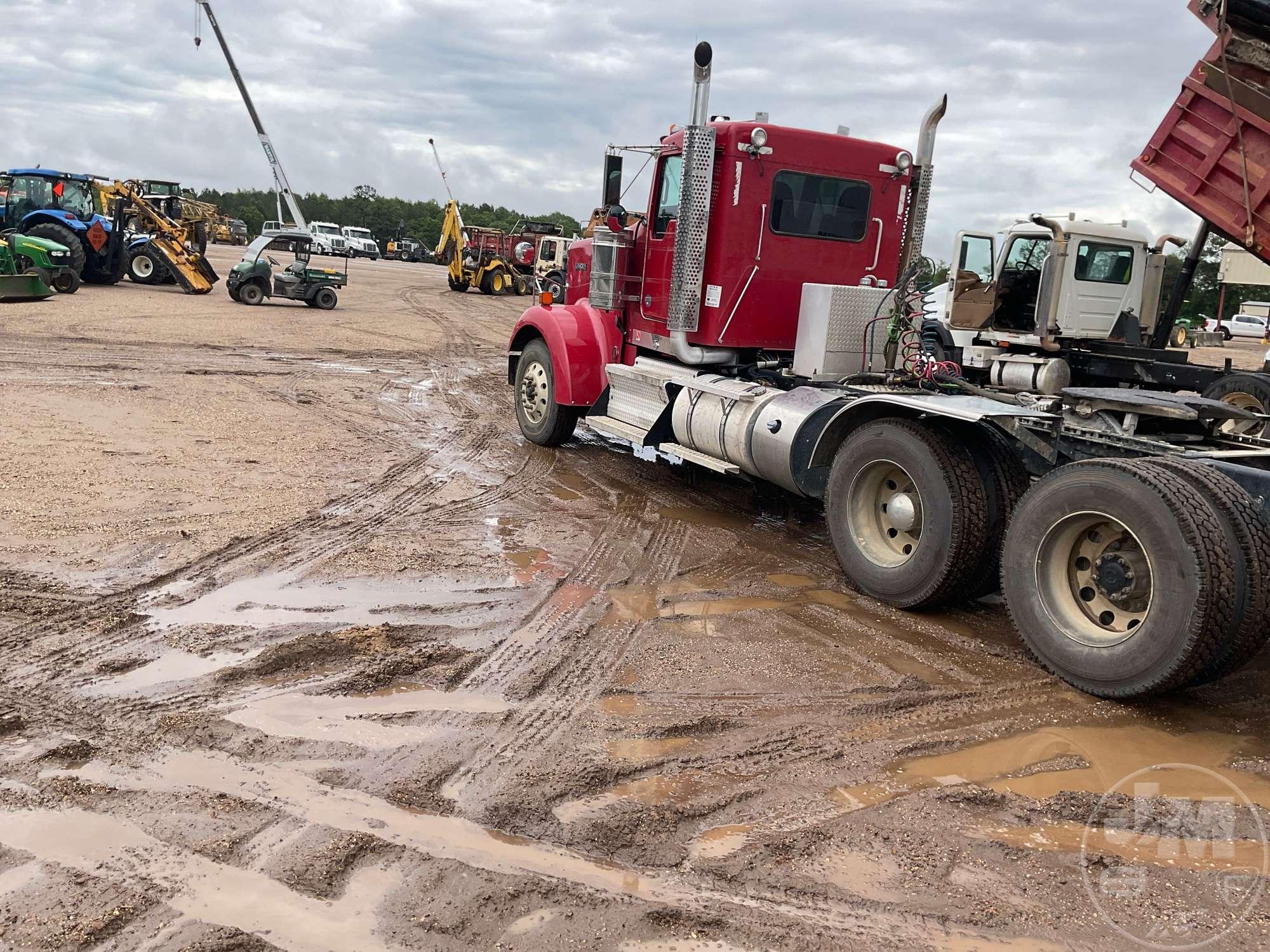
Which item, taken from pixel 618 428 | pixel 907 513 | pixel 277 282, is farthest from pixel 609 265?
pixel 277 282

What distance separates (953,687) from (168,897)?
326 cm

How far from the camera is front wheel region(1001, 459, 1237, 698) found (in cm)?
391

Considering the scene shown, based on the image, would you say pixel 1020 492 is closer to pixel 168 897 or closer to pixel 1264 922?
pixel 1264 922

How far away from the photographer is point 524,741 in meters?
3.76

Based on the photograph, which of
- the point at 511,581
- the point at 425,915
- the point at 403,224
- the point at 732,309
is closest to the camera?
the point at 425,915

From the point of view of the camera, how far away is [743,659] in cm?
470

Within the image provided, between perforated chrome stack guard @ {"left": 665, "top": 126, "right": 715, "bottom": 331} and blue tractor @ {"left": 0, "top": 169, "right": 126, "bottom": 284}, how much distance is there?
18902 millimetres

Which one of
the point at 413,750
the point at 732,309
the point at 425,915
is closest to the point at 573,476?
the point at 732,309

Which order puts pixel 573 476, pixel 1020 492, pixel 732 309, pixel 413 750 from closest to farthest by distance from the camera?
pixel 413 750
pixel 1020 492
pixel 732 309
pixel 573 476

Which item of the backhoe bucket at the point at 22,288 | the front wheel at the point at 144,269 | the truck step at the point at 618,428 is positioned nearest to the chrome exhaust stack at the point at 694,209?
the truck step at the point at 618,428

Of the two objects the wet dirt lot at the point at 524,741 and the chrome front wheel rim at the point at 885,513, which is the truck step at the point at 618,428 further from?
the chrome front wheel rim at the point at 885,513

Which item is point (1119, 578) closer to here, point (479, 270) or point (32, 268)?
point (32, 268)

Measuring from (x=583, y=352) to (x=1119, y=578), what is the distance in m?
5.70

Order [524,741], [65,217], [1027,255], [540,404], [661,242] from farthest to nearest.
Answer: [65,217], [1027,255], [540,404], [661,242], [524,741]
